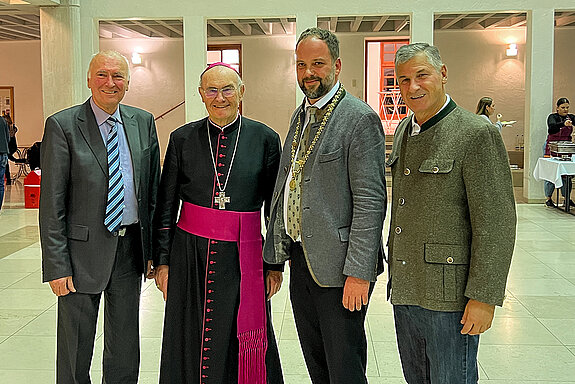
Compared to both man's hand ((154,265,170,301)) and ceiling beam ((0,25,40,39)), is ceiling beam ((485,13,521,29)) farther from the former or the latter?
man's hand ((154,265,170,301))

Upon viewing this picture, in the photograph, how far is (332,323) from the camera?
8.30 ft

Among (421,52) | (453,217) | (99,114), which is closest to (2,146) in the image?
(99,114)

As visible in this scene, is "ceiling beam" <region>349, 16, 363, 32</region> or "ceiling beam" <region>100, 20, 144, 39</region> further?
"ceiling beam" <region>100, 20, 144, 39</region>

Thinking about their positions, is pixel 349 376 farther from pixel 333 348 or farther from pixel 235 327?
pixel 235 327

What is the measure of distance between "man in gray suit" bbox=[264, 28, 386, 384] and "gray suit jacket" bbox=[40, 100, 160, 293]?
30.9 inches

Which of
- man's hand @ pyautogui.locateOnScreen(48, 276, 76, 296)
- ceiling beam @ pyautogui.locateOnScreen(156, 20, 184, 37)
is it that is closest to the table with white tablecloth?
man's hand @ pyautogui.locateOnScreen(48, 276, 76, 296)

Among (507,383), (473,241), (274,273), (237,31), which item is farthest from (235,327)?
(237,31)

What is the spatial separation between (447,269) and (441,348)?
0.28m

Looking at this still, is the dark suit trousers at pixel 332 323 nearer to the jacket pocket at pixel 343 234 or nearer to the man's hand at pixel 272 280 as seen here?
the jacket pocket at pixel 343 234

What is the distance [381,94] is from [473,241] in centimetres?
1788

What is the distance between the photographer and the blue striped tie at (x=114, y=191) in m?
2.77

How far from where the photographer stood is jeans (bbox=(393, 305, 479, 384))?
7.13 feet

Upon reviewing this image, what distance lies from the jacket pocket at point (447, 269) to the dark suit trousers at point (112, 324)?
1392 mm

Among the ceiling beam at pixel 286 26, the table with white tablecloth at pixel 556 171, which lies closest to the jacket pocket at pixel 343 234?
the table with white tablecloth at pixel 556 171
